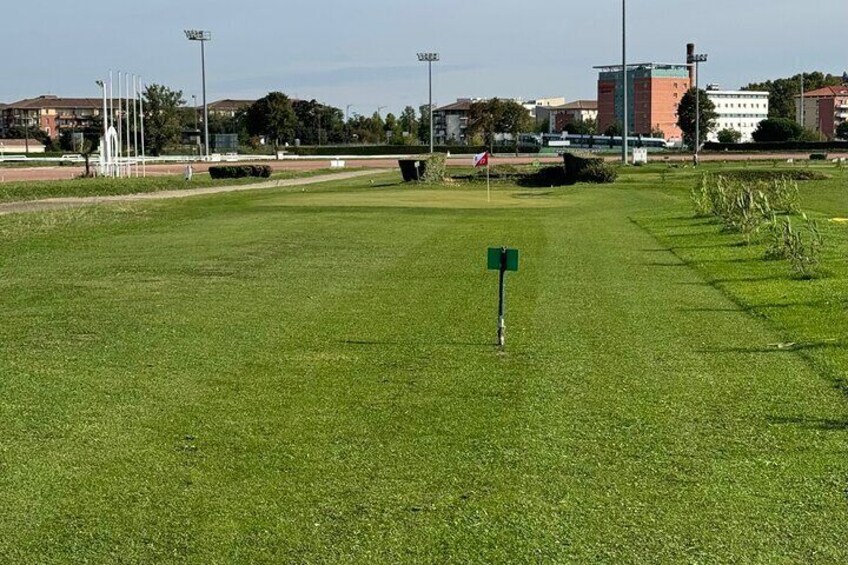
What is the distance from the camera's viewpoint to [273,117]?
155500 mm

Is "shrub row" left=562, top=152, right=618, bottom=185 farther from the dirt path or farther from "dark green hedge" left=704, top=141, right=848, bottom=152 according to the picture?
"dark green hedge" left=704, top=141, right=848, bottom=152

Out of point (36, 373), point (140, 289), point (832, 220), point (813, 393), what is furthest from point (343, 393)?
point (832, 220)

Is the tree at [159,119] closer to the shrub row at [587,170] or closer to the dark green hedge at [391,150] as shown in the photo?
the dark green hedge at [391,150]

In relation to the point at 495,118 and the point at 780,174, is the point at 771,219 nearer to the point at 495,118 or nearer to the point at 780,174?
the point at 780,174

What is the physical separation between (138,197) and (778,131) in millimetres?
102126

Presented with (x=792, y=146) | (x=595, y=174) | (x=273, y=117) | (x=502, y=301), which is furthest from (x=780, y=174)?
(x=273, y=117)

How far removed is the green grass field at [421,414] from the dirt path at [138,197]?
19.9m

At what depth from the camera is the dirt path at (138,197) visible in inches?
1487

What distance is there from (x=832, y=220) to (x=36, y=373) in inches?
972

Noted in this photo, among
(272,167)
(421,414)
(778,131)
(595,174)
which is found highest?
(778,131)

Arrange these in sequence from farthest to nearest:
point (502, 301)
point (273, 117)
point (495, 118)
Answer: point (273, 117), point (495, 118), point (502, 301)

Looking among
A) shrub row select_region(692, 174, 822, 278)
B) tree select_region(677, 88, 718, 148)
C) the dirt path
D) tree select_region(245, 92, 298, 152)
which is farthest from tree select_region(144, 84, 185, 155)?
shrub row select_region(692, 174, 822, 278)

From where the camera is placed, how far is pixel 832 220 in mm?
30016

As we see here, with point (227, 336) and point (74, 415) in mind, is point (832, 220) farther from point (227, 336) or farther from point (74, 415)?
point (74, 415)
